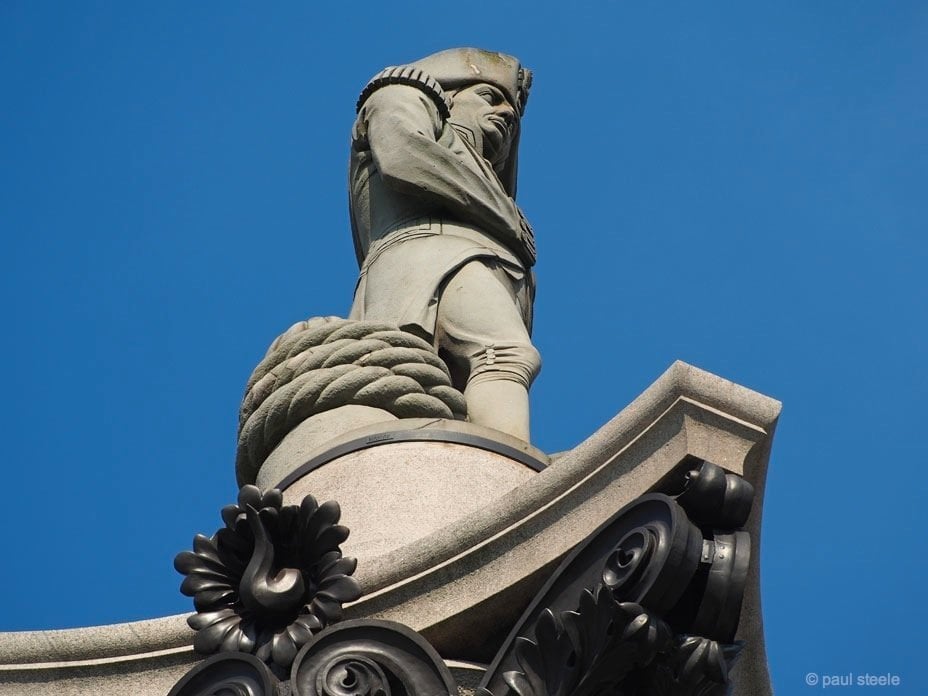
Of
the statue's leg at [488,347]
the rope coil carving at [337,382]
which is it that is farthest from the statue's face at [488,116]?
the rope coil carving at [337,382]

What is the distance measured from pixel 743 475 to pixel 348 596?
3.88 feet

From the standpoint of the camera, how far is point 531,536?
5387 mm

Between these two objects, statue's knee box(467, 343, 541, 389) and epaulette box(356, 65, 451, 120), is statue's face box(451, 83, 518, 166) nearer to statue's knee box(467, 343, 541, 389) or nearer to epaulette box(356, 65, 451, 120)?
epaulette box(356, 65, 451, 120)

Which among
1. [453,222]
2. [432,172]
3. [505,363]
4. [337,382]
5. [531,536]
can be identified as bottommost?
[531,536]

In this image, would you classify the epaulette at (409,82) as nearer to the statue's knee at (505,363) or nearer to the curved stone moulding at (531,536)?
the statue's knee at (505,363)

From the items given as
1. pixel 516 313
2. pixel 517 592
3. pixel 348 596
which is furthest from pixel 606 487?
pixel 516 313

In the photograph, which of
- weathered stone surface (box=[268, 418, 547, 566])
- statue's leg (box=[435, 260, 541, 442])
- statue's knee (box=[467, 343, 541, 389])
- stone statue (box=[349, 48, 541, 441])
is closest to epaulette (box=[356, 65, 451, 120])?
stone statue (box=[349, 48, 541, 441])

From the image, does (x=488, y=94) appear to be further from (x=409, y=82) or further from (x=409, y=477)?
(x=409, y=477)

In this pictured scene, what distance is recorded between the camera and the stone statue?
824 cm

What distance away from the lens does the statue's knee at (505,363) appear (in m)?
8.07

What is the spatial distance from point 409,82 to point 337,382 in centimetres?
328

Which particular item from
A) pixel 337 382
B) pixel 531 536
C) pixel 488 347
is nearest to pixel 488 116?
pixel 488 347

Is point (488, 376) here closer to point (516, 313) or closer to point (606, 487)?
point (516, 313)

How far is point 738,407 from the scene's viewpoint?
5262mm
